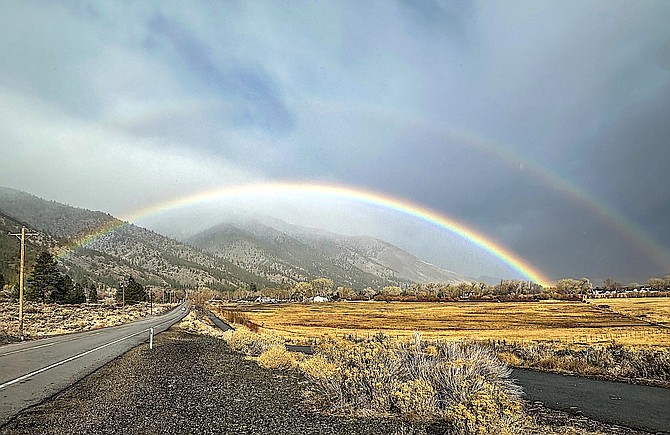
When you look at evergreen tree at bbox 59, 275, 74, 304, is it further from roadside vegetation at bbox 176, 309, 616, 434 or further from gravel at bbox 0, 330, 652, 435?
roadside vegetation at bbox 176, 309, 616, 434

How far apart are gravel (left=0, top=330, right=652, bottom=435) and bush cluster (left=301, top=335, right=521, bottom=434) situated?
77cm

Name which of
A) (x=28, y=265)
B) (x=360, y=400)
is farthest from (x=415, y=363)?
(x=28, y=265)

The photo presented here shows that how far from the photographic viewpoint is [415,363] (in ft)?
51.2

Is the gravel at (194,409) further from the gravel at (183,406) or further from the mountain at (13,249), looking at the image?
the mountain at (13,249)

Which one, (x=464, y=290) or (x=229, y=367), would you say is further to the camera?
(x=464, y=290)

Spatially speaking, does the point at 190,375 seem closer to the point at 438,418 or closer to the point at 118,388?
the point at 118,388

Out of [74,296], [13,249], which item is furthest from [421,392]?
[13,249]

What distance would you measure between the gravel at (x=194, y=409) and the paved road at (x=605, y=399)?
1.75 meters

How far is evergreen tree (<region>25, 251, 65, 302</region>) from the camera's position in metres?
82.2

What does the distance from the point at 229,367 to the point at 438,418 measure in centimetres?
1270

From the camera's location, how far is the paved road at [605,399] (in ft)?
54.7

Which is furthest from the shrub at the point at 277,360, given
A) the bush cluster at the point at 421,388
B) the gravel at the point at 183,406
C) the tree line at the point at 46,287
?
the tree line at the point at 46,287

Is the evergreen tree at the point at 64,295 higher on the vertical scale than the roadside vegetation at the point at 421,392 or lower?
lower

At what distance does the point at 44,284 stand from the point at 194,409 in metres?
83.7
